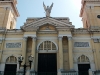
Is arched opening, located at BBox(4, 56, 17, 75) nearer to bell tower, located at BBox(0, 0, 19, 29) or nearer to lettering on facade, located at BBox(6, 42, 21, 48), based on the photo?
lettering on facade, located at BBox(6, 42, 21, 48)

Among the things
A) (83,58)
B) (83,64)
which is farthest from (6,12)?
(83,64)

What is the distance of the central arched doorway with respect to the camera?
1988 cm

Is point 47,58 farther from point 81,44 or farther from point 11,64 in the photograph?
point 81,44

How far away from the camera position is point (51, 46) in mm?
20891

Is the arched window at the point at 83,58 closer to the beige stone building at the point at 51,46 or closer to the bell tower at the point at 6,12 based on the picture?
the beige stone building at the point at 51,46

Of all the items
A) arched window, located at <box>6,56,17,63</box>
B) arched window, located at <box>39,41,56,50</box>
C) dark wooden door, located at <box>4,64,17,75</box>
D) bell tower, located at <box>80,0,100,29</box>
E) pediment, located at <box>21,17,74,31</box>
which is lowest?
dark wooden door, located at <box>4,64,17,75</box>

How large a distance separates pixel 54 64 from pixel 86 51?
4.77m

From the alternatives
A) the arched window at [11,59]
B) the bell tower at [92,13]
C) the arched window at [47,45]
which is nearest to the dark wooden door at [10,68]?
the arched window at [11,59]

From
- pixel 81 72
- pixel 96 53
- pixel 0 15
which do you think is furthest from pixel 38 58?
pixel 0 15

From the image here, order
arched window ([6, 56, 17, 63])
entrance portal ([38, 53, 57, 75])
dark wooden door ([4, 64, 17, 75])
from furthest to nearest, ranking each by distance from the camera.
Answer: arched window ([6, 56, 17, 63]) → dark wooden door ([4, 64, 17, 75]) → entrance portal ([38, 53, 57, 75])

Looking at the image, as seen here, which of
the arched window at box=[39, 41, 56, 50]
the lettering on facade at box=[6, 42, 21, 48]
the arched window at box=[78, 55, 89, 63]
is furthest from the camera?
the lettering on facade at box=[6, 42, 21, 48]

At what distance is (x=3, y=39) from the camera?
2155 centimetres

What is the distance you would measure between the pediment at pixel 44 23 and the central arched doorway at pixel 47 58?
100 inches

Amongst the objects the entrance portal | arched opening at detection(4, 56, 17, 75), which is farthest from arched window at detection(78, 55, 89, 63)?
arched opening at detection(4, 56, 17, 75)
